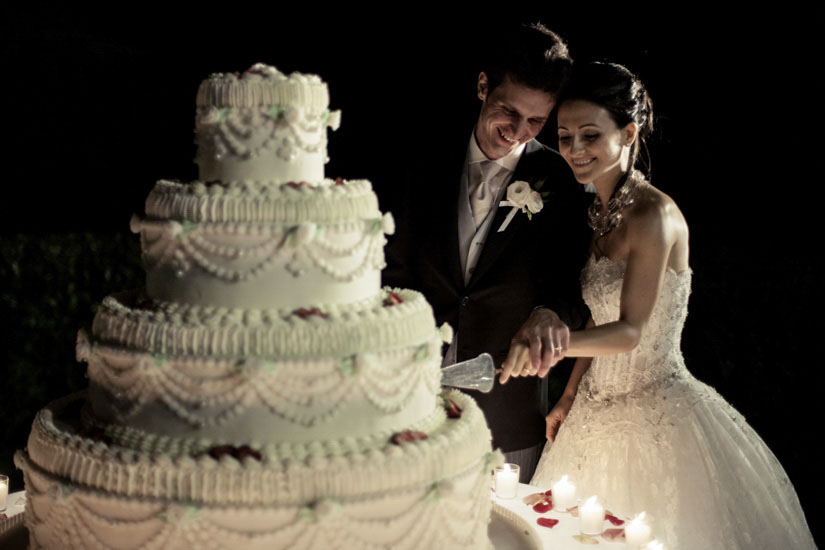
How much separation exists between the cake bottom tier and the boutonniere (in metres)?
1.95

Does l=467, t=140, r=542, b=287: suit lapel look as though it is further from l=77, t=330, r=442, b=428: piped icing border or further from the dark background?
l=77, t=330, r=442, b=428: piped icing border

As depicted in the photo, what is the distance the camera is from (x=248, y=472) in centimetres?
225

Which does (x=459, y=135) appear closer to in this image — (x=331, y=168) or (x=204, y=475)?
(x=204, y=475)

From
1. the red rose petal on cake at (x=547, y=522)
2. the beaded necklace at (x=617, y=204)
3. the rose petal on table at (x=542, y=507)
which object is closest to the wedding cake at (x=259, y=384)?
the red rose petal on cake at (x=547, y=522)

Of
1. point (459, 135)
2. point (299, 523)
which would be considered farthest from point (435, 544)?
point (459, 135)

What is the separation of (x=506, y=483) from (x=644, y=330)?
1084 mm

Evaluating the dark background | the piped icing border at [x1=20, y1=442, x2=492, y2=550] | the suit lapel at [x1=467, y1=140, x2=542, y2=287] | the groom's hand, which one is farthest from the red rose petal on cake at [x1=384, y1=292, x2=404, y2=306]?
the dark background

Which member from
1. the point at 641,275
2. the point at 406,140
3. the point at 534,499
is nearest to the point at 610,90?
the point at 641,275

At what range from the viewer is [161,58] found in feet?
33.0

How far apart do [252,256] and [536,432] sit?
2677mm

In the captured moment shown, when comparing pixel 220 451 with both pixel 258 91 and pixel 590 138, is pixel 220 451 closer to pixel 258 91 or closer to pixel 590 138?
pixel 258 91

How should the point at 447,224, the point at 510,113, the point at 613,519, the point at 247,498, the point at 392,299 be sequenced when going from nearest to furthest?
1. the point at 247,498
2. the point at 392,299
3. the point at 613,519
4. the point at 510,113
5. the point at 447,224

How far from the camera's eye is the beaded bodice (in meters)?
4.11

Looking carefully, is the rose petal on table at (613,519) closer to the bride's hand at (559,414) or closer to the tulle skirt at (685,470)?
the tulle skirt at (685,470)
